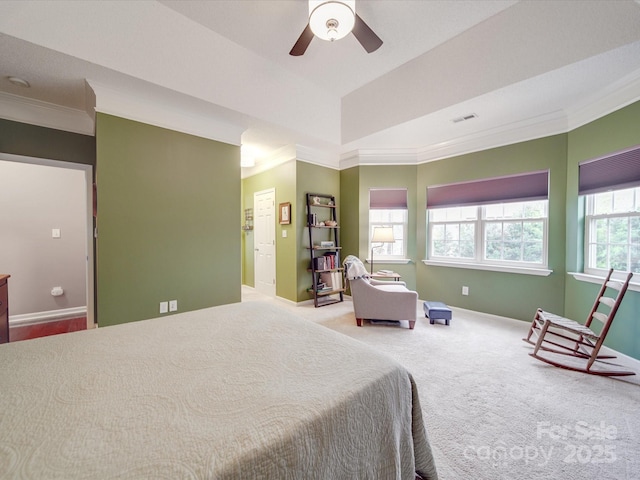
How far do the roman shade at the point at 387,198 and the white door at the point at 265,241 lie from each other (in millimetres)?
1848

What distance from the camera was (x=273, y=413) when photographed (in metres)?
0.74

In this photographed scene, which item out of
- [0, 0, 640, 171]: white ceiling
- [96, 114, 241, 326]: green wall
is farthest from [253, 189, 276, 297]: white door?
[0, 0, 640, 171]: white ceiling

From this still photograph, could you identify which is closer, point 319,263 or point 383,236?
point 383,236

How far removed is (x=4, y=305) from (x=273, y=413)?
325 centimetres

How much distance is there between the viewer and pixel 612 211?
266cm

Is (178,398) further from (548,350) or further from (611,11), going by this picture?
(611,11)

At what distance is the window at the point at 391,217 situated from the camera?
4527mm

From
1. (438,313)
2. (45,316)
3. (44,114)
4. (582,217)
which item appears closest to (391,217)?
(438,313)

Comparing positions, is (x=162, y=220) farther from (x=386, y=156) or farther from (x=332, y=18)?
(x=386, y=156)

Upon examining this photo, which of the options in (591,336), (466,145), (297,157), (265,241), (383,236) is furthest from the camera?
(265,241)

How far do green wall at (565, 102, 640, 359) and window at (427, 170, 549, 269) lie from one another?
11.5 inches

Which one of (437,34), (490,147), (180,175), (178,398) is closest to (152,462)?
(178,398)

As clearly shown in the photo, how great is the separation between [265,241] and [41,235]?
126 inches

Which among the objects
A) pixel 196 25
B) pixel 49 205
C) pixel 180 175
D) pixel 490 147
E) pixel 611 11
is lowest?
pixel 49 205
